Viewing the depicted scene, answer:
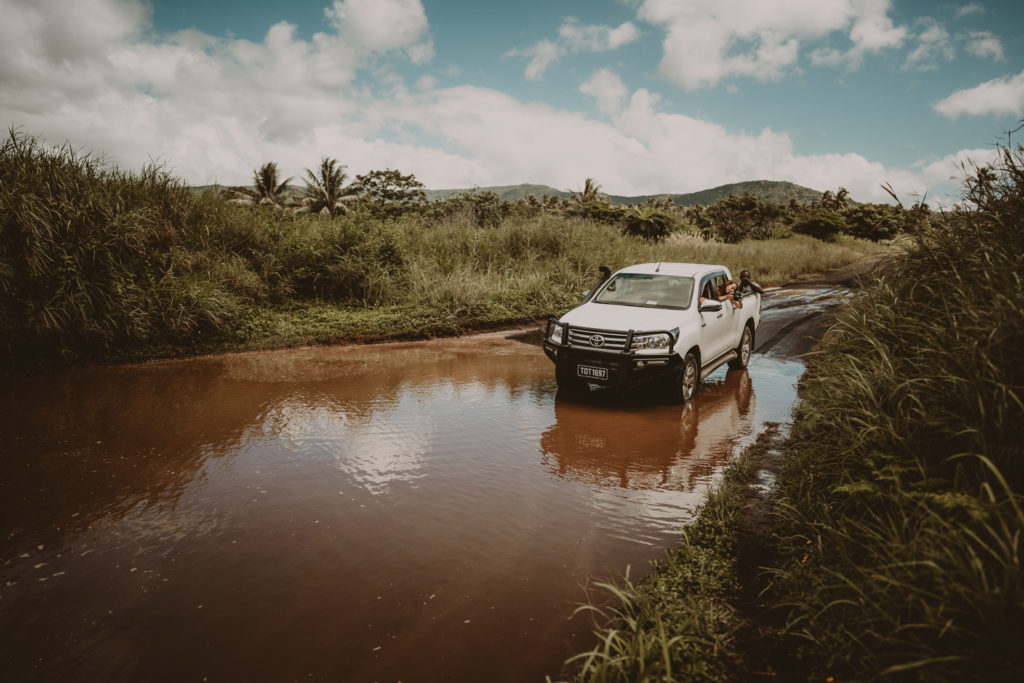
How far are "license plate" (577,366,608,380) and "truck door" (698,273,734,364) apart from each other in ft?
5.63

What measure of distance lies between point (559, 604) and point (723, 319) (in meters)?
6.38

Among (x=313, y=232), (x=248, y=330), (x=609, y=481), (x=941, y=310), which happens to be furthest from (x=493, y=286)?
(x=941, y=310)

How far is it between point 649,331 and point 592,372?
3.05 feet

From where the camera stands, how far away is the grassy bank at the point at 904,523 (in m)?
2.24

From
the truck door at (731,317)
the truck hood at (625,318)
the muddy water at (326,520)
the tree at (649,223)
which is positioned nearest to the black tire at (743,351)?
the truck door at (731,317)

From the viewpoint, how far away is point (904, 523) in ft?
8.81

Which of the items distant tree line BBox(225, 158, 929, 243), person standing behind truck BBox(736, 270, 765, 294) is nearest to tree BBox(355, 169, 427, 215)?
distant tree line BBox(225, 158, 929, 243)

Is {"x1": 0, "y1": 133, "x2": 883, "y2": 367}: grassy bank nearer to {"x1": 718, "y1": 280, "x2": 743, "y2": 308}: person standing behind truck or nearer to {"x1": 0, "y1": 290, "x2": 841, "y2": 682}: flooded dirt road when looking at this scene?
{"x1": 0, "y1": 290, "x2": 841, "y2": 682}: flooded dirt road

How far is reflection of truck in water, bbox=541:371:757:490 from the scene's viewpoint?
5406 mm

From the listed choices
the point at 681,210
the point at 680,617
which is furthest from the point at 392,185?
the point at 680,617

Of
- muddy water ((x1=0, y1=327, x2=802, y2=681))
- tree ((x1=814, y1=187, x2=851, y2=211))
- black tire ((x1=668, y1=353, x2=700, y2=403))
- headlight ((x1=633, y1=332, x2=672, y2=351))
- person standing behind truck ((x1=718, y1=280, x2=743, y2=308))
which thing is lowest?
muddy water ((x1=0, y1=327, x2=802, y2=681))

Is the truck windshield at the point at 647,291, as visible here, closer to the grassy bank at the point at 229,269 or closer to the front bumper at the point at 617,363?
the front bumper at the point at 617,363

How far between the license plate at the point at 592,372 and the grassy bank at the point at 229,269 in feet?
21.0

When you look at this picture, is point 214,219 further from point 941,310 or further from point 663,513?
point 941,310
